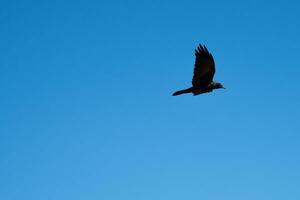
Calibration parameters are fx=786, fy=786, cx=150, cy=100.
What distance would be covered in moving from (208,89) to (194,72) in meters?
1.18

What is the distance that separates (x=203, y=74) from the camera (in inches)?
1481

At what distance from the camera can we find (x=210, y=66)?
1469 inches

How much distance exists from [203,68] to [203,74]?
355mm

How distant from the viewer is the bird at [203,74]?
36.9 meters

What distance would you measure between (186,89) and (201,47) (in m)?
2.25

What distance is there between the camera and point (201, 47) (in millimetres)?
36938

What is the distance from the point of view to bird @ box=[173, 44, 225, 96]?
36.9 meters

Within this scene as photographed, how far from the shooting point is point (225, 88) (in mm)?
38406

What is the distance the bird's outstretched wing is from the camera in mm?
36928

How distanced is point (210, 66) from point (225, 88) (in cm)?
171

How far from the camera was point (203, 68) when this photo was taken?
1473 inches

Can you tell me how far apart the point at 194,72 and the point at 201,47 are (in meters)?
1.34

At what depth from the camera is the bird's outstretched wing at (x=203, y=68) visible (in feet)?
121

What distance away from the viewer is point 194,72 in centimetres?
3756
